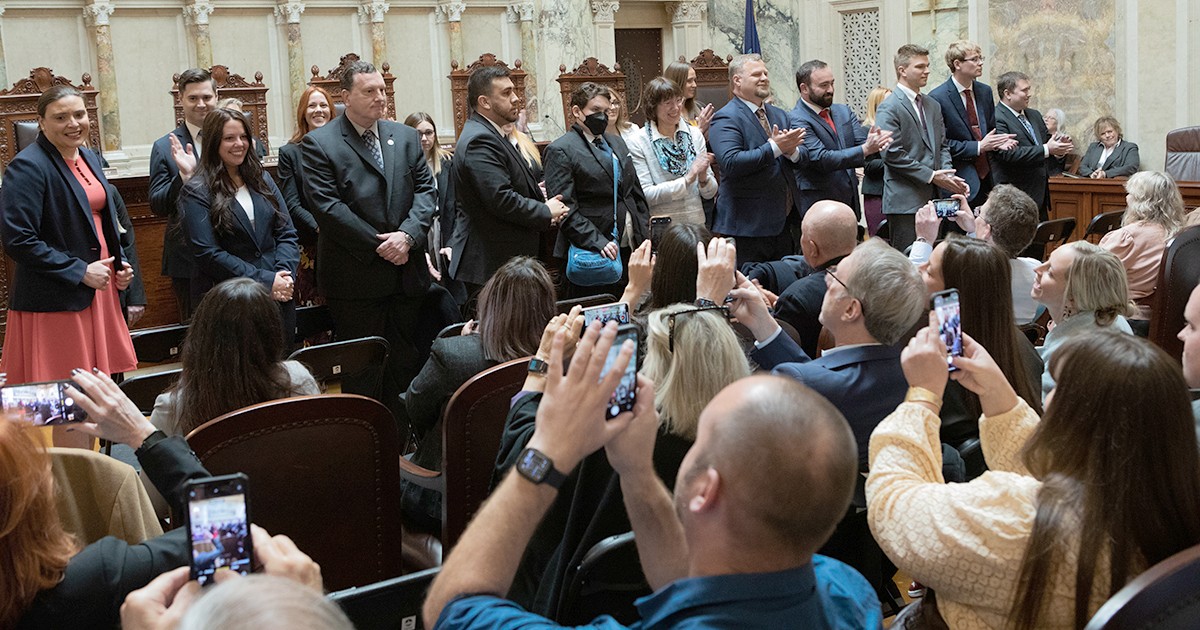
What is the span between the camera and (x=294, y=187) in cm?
519

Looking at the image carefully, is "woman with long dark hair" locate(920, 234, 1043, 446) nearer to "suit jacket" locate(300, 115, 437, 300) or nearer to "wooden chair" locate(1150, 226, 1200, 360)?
"wooden chair" locate(1150, 226, 1200, 360)

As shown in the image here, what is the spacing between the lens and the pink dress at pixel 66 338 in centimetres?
443

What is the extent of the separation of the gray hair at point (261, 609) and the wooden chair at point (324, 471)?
4.67ft

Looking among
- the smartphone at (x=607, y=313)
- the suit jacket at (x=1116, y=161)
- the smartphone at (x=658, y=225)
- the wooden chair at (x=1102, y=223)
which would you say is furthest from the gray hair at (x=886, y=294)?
the suit jacket at (x=1116, y=161)

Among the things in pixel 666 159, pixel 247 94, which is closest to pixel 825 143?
pixel 666 159

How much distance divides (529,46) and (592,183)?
7.28 metres

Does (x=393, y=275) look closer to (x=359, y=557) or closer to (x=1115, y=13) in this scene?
(x=359, y=557)

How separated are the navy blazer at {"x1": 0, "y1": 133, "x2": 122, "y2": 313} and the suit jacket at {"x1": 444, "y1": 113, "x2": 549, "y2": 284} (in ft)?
5.01

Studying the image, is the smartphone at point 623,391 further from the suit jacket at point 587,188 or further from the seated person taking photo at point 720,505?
the suit jacket at point 587,188

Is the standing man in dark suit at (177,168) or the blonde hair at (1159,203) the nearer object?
the blonde hair at (1159,203)

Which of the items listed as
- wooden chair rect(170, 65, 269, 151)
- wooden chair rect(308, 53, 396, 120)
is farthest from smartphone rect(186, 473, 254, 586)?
wooden chair rect(170, 65, 269, 151)

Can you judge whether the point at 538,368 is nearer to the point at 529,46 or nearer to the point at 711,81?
the point at 711,81

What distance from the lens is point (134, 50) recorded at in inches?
425

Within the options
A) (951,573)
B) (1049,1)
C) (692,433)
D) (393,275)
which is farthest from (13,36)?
(951,573)
